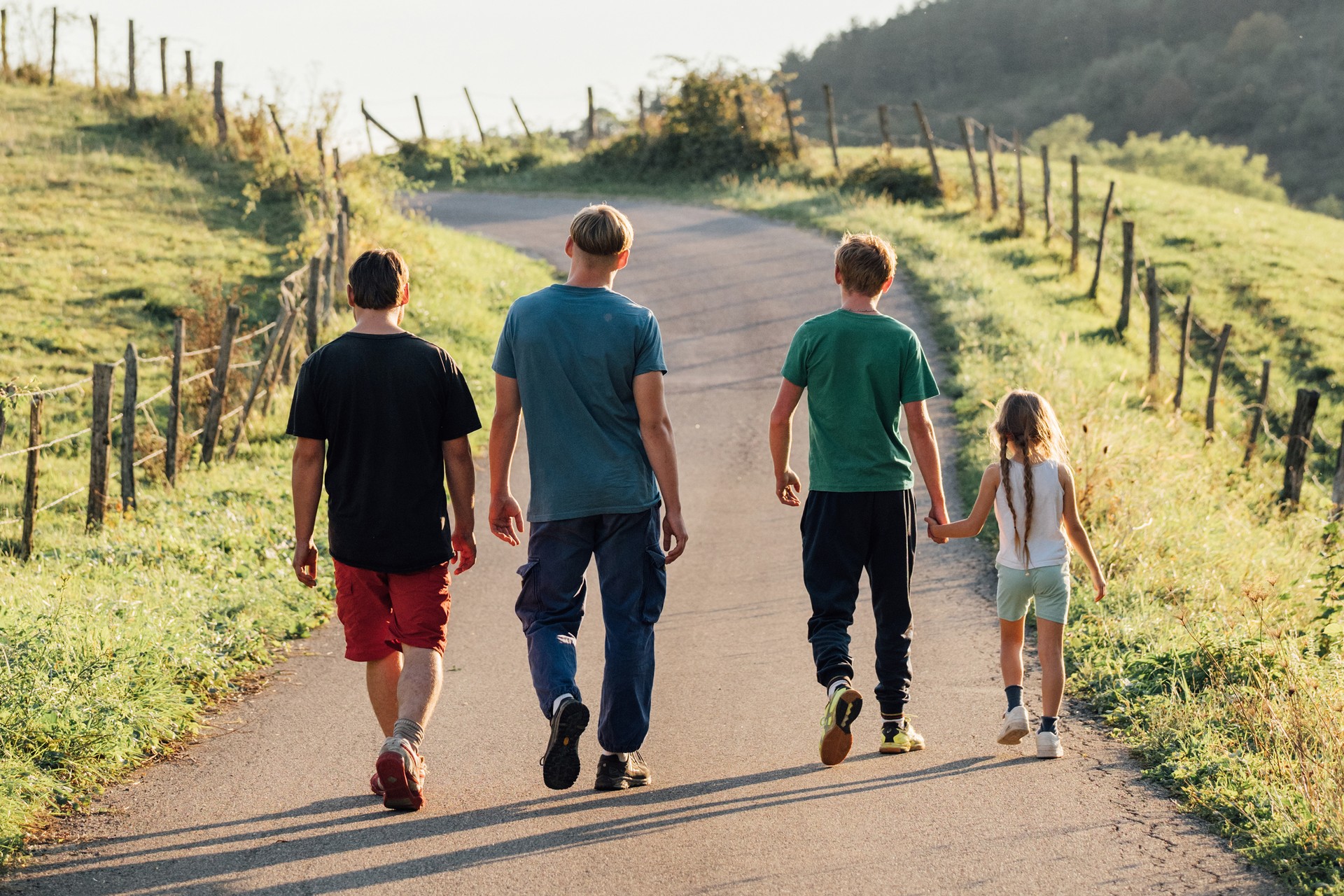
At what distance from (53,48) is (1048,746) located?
113 feet

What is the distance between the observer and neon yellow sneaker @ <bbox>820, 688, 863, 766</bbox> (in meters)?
4.54

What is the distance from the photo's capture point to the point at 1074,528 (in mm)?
4969

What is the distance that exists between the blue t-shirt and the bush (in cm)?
2825

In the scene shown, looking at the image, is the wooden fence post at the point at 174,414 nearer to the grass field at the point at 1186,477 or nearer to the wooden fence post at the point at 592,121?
the grass field at the point at 1186,477

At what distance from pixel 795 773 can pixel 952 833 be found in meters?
0.76

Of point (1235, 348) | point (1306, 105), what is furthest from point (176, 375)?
point (1306, 105)

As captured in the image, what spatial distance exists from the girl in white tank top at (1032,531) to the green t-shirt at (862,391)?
385 mm

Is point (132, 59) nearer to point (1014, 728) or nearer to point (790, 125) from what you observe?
point (790, 125)

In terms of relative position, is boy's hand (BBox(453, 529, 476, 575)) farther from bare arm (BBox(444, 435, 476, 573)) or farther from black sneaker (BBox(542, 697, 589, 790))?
black sneaker (BBox(542, 697, 589, 790))

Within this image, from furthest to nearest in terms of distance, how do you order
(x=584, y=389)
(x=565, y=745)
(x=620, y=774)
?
(x=620, y=774)
(x=584, y=389)
(x=565, y=745)

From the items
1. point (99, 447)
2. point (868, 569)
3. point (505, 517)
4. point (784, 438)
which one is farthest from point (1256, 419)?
point (505, 517)

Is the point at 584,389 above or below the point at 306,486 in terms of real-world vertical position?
above

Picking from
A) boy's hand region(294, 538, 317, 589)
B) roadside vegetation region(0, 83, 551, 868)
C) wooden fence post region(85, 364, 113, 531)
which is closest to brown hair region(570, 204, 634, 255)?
boy's hand region(294, 538, 317, 589)

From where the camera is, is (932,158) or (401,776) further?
(932,158)
